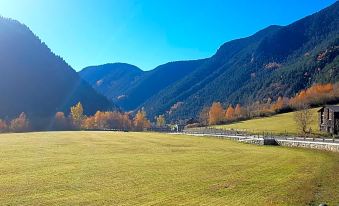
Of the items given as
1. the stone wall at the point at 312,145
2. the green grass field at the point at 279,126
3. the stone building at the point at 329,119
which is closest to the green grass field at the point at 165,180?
the stone wall at the point at 312,145

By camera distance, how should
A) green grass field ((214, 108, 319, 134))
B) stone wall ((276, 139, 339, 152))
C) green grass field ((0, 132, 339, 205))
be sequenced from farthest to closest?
green grass field ((214, 108, 319, 134)) → stone wall ((276, 139, 339, 152)) → green grass field ((0, 132, 339, 205))

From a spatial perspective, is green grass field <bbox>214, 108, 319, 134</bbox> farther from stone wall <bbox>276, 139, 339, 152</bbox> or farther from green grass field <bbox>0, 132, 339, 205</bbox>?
green grass field <bbox>0, 132, 339, 205</bbox>

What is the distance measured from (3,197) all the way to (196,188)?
13456mm

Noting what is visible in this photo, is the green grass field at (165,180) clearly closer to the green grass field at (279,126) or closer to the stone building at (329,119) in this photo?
the stone building at (329,119)

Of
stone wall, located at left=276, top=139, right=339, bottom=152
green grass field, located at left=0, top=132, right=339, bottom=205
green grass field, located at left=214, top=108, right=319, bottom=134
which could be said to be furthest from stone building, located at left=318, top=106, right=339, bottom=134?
green grass field, located at left=0, top=132, right=339, bottom=205

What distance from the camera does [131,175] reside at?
123 feet

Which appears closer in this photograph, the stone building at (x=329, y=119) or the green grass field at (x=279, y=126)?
the stone building at (x=329, y=119)

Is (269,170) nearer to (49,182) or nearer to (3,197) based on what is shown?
(49,182)

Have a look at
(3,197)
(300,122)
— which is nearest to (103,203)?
(3,197)

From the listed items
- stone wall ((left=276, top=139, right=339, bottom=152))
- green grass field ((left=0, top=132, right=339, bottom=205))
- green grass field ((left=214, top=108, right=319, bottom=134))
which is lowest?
green grass field ((left=0, top=132, right=339, bottom=205))

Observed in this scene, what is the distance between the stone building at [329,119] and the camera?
112812 mm

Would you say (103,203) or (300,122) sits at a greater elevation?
(300,122)

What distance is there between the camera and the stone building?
Result: 112812 millimetres

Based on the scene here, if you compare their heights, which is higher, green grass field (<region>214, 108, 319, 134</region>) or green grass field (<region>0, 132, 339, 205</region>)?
green grass field (<region>214, 108, 319, 134</region>)
